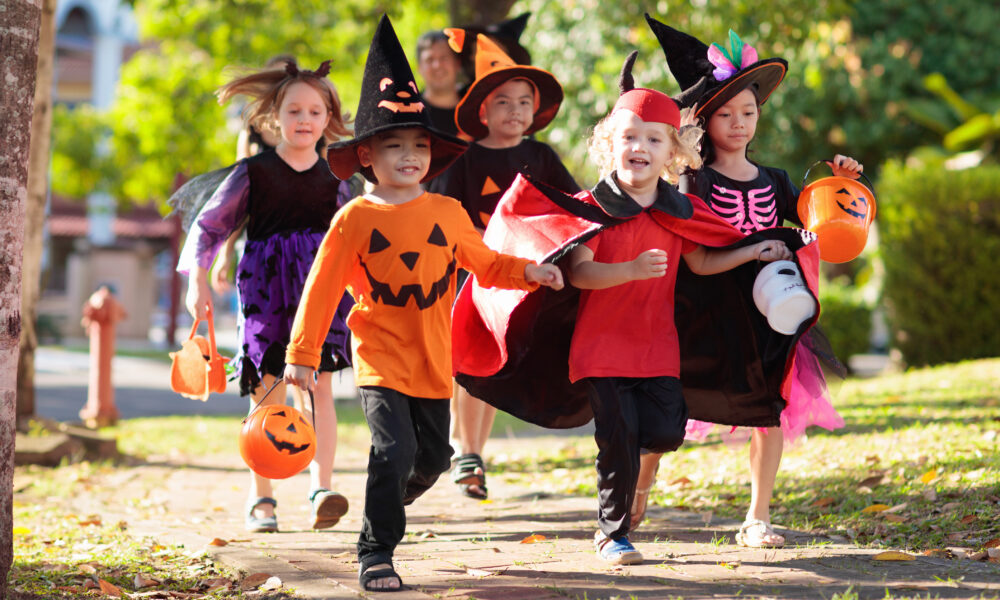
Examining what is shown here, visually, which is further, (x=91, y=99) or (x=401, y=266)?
(x=91, y=99)

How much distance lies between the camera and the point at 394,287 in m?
3.91

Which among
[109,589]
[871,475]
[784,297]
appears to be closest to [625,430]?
[784,297]

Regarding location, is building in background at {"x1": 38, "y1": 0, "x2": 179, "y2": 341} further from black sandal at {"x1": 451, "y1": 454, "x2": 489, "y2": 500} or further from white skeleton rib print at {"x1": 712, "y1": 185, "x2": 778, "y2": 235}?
white skeleton rib print at {"x1": 712, "y1": 185, "x2": 778, "y2": 235}

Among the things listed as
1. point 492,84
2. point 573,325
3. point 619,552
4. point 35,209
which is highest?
point 492,84

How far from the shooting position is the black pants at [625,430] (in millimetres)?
4055

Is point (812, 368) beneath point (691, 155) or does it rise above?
beneath

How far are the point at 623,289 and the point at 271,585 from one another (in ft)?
5.72

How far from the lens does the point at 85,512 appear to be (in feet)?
20.1

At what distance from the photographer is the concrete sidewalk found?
367cm

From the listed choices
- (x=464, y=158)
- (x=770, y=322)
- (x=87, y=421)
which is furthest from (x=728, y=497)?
(x=87, y=421)

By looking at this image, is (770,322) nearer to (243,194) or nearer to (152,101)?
(243,194)

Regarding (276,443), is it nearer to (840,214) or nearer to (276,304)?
(276,304)

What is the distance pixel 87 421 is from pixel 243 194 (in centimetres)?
679

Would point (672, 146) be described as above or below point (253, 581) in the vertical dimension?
above
